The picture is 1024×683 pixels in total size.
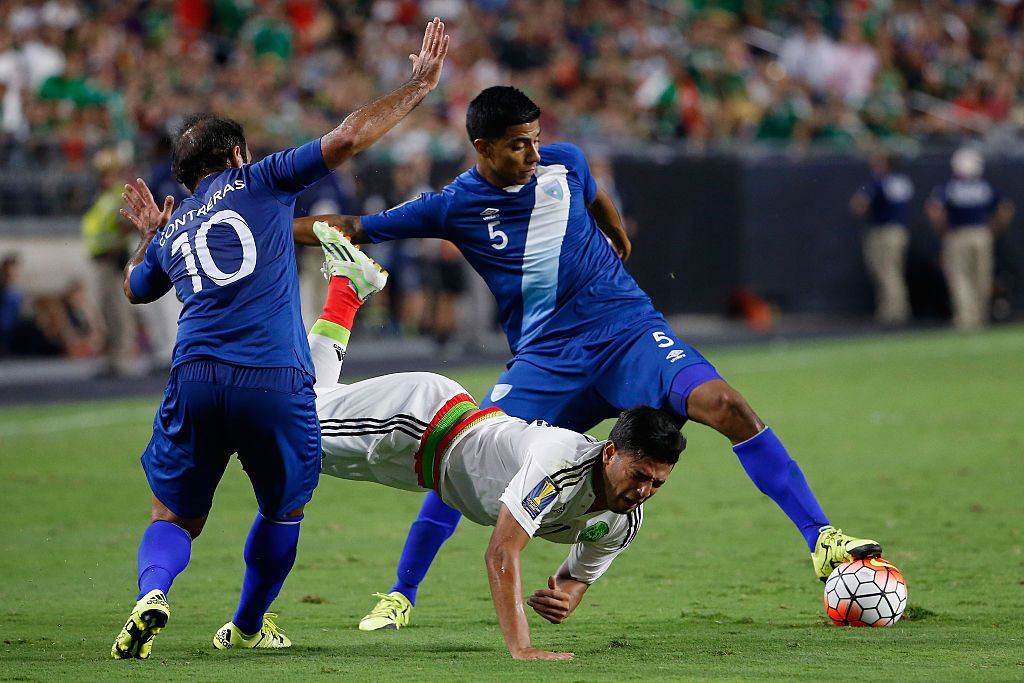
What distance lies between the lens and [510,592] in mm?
5082

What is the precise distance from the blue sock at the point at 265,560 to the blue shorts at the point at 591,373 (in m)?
1.39

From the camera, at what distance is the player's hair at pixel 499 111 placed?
21.7 feet

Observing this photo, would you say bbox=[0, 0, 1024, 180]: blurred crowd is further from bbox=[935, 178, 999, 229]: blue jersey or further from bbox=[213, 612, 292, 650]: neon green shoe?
bbox=[213, 612, 292, 650]: neon green shoe

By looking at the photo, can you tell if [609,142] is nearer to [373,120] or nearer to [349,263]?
[349,263]

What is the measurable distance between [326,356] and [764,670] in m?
2.42

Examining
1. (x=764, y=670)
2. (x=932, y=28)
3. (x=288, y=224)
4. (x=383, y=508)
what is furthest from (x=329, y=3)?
(x=764, y=670)

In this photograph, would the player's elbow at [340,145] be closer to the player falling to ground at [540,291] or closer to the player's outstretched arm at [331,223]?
the player's outstretched arm at [331,223]

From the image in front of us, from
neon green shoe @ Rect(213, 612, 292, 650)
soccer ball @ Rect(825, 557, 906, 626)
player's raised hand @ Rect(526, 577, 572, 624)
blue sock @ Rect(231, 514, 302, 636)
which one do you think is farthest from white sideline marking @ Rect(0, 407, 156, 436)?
soccer ball @ Rect(825, 557, 906, 626)

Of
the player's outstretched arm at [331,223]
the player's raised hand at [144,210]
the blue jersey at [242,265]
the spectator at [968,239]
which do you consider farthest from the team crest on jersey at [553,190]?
the spectator at [968,239]

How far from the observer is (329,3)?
73.0 ft

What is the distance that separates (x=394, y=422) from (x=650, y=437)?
1121mm

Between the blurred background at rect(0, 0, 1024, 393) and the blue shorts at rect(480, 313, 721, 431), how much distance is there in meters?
9.13

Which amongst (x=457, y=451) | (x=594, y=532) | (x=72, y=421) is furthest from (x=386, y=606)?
(x=72, y=421)

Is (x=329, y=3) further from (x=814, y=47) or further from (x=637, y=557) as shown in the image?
(x=637, y=557)
